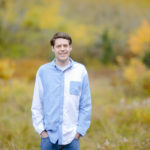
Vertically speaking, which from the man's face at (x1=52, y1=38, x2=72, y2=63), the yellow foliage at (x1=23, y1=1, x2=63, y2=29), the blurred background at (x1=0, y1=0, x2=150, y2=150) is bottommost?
the blurred background at (x1=0, y1=0, x2=150, y2=150)

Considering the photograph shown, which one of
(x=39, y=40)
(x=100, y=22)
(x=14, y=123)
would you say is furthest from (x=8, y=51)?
(x=14, y=123)

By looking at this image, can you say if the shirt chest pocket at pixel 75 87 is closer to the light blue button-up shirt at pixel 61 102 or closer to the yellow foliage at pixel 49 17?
the light blue button-up shirt at pixel 61 102

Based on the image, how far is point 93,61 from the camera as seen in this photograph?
96.0 feet

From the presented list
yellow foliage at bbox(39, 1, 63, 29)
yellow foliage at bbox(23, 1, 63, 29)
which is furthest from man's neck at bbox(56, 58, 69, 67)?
yellow foliage at bbox(39, 1, 63, 29)

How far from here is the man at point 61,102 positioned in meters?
2.25

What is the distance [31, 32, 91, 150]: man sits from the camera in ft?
7.38

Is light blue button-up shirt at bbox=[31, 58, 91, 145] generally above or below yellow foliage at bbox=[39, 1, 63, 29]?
below

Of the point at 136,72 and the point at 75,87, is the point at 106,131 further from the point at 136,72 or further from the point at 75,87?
the point at 136,72

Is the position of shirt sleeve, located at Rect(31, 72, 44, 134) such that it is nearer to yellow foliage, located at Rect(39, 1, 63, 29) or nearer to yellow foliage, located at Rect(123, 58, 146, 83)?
yellow foliage, located at Rect(123, 58, 146, 83)

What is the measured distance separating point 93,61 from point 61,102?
89.0 feet

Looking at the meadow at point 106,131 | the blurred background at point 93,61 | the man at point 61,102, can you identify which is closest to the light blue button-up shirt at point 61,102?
the man at point 61,102

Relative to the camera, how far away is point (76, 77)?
7.53 feet

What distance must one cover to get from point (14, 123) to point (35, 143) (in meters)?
1.02

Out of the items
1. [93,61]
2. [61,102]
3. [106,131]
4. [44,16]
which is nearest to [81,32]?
[44,16]
